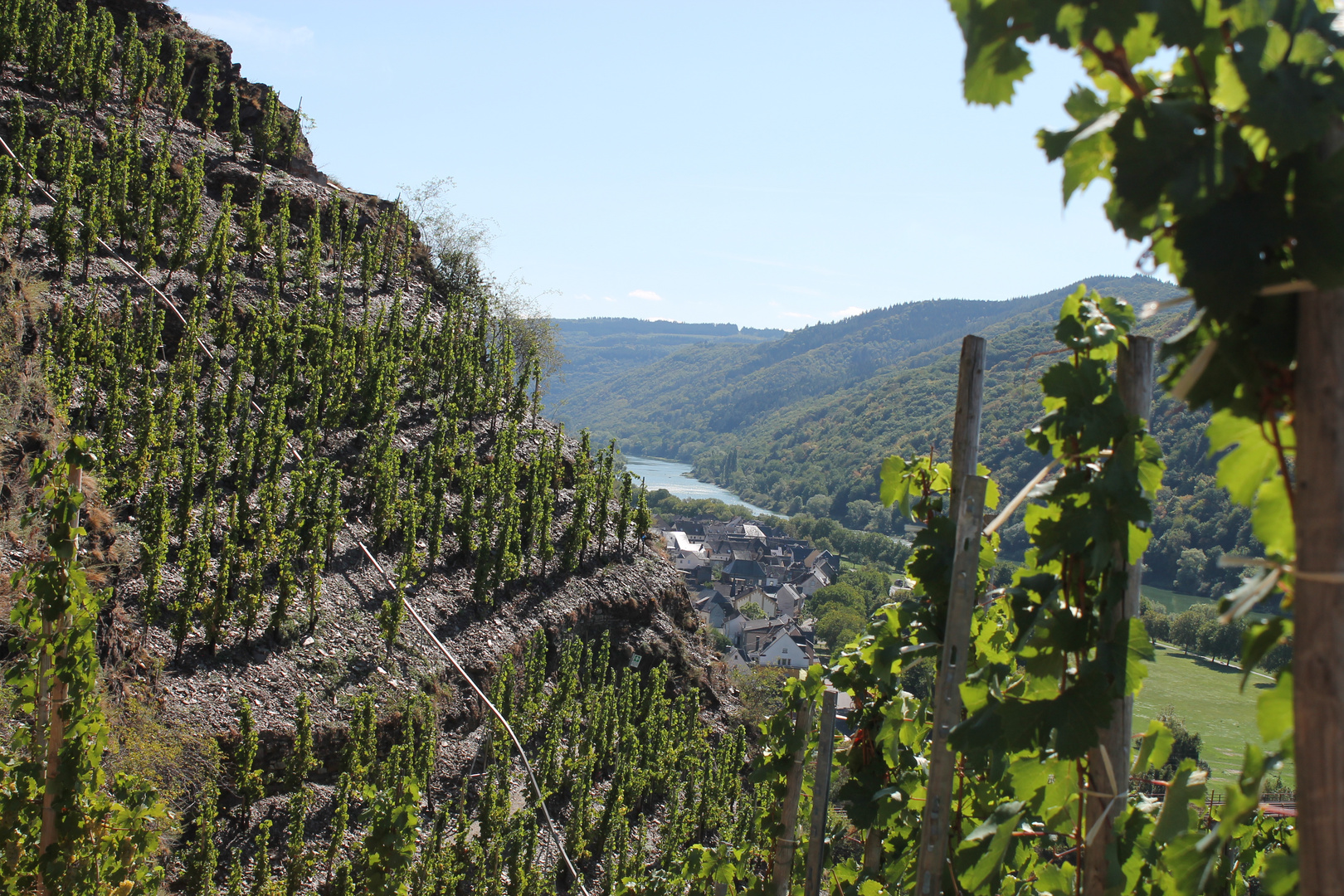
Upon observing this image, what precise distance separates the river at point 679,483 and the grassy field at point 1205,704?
4874cm

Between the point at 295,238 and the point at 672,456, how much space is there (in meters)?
137

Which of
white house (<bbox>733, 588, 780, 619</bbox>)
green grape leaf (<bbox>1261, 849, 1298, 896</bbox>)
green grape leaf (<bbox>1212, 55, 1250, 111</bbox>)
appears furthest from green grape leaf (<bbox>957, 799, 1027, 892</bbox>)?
white house (<bbox>733, 588, 780, 619</bbox>)

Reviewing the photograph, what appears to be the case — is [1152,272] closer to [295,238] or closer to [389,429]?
[389,429]

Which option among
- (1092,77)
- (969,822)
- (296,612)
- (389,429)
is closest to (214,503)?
(296,612)

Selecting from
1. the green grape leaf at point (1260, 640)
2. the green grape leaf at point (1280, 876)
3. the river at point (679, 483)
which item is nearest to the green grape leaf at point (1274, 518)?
the green grape leaf at point (1260, 640)

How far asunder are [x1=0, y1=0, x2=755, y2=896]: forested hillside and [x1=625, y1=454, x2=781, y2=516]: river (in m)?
68.8

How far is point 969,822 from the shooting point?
251 cm

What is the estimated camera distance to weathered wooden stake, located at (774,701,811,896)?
3441 millimetres

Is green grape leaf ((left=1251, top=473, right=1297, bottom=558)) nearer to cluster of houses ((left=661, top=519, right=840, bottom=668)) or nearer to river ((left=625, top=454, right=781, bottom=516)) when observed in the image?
cluster of houses ((left=661, top=519, right=840, bottom=668))

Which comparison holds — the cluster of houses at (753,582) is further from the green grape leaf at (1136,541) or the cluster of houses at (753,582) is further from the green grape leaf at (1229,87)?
the green grape leaf at (1229,87)

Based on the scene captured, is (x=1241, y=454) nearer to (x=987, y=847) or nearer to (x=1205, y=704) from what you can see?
(x=987, y=847)

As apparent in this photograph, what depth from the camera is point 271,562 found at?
30.0 feet

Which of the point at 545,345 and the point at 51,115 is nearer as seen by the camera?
the point at 51,115

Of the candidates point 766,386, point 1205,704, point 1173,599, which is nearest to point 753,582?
point 1205,704
